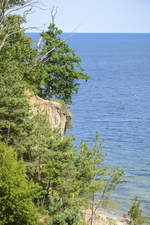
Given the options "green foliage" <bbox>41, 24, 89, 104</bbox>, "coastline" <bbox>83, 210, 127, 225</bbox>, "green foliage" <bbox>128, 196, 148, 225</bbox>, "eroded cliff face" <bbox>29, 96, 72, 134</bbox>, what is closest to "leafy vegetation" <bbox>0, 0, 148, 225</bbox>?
"green foliage" <bbox>128, 196, 148, 225</bbox>

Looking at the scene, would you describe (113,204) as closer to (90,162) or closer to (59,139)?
(90,162)

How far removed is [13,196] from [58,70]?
78.8 ft

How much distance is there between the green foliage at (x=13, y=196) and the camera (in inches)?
636

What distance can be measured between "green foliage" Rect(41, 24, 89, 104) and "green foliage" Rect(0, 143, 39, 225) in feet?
73.1

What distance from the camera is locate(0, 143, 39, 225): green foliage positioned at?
16156mm

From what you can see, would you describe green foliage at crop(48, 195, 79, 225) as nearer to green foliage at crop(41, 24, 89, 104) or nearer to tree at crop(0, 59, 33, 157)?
tree at crop(0, 59, 33, 157)

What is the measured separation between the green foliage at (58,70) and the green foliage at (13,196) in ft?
73.1

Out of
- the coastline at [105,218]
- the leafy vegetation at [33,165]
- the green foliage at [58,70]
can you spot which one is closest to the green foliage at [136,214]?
the coastline at [105,218]

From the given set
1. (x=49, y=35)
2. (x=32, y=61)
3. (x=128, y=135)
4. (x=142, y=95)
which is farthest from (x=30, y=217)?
(x=142, y=95)

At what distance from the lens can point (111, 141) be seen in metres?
54.1

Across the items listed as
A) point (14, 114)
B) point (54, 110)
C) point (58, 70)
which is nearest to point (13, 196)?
point (14, 114)

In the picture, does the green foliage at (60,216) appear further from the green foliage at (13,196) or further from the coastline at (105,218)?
the coastline at (105,218)

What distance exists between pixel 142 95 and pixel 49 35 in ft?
186

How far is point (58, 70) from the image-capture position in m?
38.5
